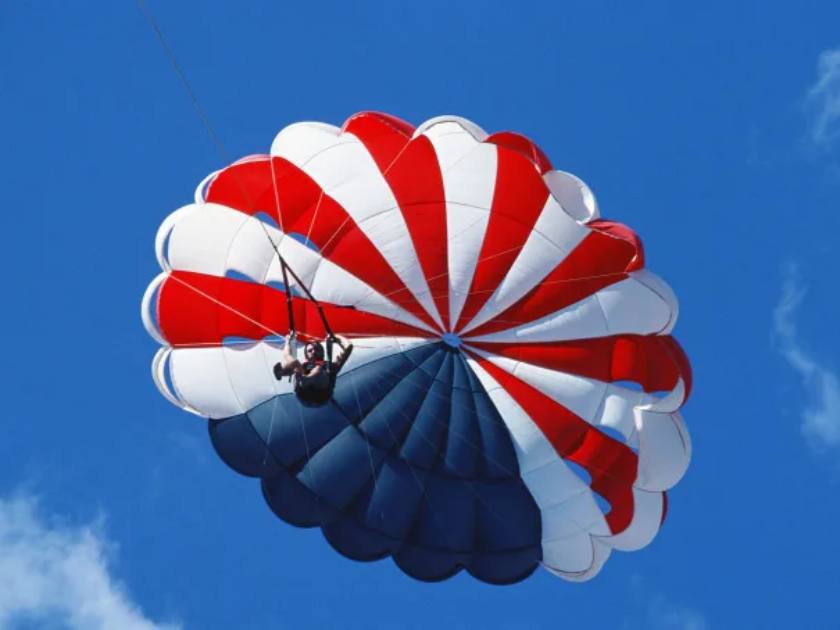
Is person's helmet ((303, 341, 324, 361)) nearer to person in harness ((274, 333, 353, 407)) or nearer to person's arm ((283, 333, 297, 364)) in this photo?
person in harness ((274, 333, 353, 407))

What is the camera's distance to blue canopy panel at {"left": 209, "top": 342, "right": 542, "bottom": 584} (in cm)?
1753

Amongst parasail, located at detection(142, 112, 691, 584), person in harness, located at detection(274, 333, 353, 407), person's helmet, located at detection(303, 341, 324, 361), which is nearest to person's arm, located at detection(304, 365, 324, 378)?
person in harness, located at detection(274, 333, 353, 407)

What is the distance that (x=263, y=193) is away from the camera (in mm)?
17547

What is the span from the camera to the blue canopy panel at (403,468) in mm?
17531

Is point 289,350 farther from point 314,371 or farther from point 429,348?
point 429,348

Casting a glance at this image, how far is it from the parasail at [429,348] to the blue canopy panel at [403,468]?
0.02 m

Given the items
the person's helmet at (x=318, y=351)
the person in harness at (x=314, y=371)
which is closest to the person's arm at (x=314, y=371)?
the person in harness at (x=314, y=371)

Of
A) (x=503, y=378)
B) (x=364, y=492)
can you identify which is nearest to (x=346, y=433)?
(x=364, y=492)

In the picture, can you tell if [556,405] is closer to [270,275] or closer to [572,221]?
[572,221]

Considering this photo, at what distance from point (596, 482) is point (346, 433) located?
3041 millimetres

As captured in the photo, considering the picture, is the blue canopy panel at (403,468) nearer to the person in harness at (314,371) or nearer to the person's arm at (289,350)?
the person's arm at (289,350)

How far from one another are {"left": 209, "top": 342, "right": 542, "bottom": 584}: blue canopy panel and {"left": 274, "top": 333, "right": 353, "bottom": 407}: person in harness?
187cm

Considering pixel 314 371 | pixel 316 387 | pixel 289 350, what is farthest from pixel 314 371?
pixel 289 350

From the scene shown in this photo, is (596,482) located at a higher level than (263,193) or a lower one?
lower
